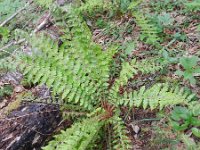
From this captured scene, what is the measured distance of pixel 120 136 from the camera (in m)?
3.11

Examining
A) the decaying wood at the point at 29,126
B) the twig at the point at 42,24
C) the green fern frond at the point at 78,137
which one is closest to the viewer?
the green fern frond at the point at 78,137

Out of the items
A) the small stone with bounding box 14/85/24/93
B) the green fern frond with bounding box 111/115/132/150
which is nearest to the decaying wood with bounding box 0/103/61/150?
the small stone with bounding box 14/85/24/93

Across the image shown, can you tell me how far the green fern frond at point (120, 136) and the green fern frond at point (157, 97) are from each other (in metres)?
0.20

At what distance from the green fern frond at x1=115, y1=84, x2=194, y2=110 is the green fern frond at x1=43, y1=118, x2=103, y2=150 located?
1.25 feet

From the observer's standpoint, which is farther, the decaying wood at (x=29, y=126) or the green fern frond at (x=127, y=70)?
the green fern frond at (x=127, y=70)

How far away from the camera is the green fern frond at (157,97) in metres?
2.97

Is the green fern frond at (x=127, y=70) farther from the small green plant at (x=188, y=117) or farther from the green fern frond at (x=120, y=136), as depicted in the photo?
the small green plant at (x=188, y=117)

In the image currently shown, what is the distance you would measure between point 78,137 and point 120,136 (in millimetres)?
384

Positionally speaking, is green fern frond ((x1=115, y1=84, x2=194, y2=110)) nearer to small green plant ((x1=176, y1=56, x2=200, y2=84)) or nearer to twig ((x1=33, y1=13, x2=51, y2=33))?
small green plant ((x1=176, y1=56, x2=200, y2=84))

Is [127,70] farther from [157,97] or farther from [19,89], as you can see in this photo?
[19,89]

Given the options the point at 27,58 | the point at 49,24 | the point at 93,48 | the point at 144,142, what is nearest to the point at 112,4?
the point at 49,24

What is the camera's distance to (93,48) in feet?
11.1

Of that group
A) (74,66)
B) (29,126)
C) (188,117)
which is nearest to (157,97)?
(188,117)

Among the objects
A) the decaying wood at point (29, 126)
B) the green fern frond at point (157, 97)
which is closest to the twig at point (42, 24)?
the decaying wood at point (29, 126)
